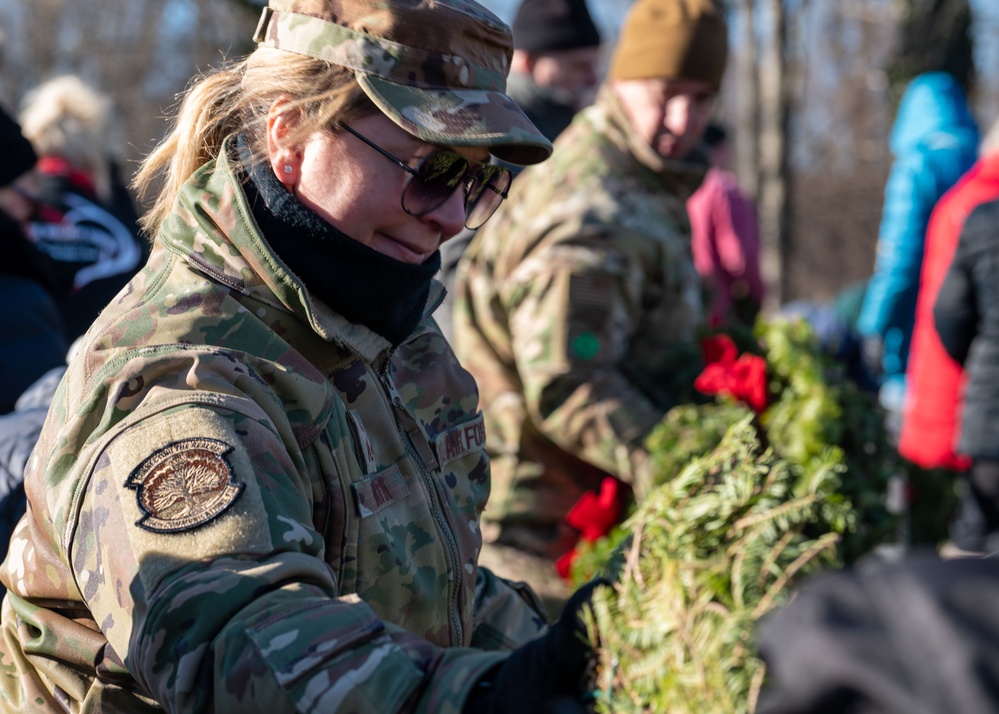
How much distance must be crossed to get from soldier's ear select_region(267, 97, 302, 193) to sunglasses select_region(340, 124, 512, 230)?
97 mm

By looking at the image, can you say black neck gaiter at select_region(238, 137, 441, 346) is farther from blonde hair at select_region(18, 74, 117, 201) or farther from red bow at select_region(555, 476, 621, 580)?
blonde hair at select_region(18, 74, 117, 201)

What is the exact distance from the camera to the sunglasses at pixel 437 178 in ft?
6.46

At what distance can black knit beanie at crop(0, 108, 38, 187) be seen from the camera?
3734 millimetres

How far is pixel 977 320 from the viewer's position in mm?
4801

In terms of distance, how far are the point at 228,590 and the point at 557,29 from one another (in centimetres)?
436

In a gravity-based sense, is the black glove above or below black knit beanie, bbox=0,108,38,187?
below

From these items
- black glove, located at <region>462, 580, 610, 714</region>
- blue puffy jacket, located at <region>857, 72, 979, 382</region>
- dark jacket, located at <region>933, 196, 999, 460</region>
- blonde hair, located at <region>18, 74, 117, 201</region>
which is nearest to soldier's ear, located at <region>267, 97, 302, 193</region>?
black glove, located at <region>462, 580, 610, 714</region>

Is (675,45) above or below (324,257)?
above

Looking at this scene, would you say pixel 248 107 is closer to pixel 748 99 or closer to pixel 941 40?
pixel 941 40

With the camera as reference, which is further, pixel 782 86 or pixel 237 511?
pixel 782 86

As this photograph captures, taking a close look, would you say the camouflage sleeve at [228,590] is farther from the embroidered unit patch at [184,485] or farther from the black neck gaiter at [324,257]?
the black neck gaiter at [324,257]

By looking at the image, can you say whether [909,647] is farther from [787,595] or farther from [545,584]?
[545,584]

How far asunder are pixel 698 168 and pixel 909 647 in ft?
10.7

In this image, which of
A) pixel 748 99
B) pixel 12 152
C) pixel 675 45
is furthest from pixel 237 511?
pixel 748 99
